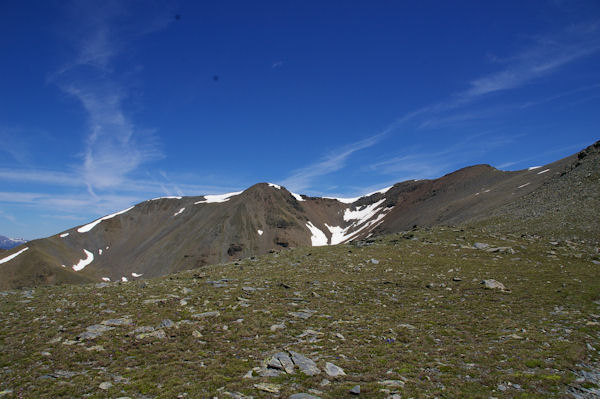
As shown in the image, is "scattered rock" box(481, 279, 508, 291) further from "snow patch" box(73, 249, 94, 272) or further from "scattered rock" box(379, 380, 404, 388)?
"snow patch" box(73, 249, 94, 272)

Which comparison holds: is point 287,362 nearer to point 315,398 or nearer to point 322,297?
point 315,398

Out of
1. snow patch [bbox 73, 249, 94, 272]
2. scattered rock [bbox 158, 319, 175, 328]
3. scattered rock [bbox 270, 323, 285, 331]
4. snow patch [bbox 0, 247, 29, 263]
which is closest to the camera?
scattered rock [bbox 270, 323, 285, 331]

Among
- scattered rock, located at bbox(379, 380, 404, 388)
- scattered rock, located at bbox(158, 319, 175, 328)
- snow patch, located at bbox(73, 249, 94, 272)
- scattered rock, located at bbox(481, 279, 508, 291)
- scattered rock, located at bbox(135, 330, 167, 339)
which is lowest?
scattered rock, located at bbox(481, 279, 508, 291)

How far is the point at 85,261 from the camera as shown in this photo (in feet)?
605

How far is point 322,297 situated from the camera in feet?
66.2

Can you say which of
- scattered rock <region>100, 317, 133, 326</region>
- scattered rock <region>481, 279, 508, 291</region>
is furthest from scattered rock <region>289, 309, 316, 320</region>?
scattered rock <region>481, 279, 508, 291</region>

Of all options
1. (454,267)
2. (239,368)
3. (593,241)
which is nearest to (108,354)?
(239,368)

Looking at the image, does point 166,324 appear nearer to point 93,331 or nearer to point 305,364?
point 93,331

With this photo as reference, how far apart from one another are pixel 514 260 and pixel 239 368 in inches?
1103

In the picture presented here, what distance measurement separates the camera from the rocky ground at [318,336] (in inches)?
393

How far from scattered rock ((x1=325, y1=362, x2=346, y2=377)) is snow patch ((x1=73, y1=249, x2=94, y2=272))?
203853 mm

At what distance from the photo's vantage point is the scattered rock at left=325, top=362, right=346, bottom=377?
10492mm

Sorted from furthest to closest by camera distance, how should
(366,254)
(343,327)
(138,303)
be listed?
(366,254) < (138,303) < (343,327)

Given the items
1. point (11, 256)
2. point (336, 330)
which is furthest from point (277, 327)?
point (11, 256)
